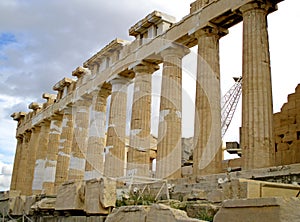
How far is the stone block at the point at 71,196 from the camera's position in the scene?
10.2 m

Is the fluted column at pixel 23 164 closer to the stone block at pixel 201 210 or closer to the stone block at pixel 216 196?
the stone block at pixel 216 196

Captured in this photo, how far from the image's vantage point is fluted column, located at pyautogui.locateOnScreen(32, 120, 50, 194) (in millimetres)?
29766

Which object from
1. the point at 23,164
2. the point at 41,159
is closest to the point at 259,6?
the point at 41,159

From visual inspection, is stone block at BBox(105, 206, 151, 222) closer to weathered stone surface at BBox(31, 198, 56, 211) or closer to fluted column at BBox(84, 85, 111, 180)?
weathered stone surface at BBox(31, 198, 56, 211)

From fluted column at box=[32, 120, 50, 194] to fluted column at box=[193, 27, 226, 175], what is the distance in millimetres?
17286

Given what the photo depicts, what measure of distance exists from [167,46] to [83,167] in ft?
34.0

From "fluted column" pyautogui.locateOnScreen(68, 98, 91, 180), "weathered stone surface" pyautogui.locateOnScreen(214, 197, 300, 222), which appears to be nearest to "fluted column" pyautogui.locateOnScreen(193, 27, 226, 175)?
"weathered stone surface" pyautogui.locateOnScreen(214, 197, 300, 222)

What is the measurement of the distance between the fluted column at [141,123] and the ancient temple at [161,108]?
0.16 feet

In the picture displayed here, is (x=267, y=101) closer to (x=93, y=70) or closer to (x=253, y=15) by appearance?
(x=253, y=15)

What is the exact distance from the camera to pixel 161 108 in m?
18.4

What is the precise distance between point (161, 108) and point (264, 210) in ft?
45.2

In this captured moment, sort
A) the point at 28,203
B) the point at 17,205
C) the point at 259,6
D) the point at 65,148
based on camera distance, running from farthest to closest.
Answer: the point at 65,148 → the point at 17,205 → the point at 259,6 → the point at 28,203

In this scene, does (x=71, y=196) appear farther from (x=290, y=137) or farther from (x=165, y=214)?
(x=290, y=137)

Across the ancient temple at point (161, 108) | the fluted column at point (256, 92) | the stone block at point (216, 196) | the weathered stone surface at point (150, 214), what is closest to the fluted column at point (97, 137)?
the ancient temple at point (161, 108)
